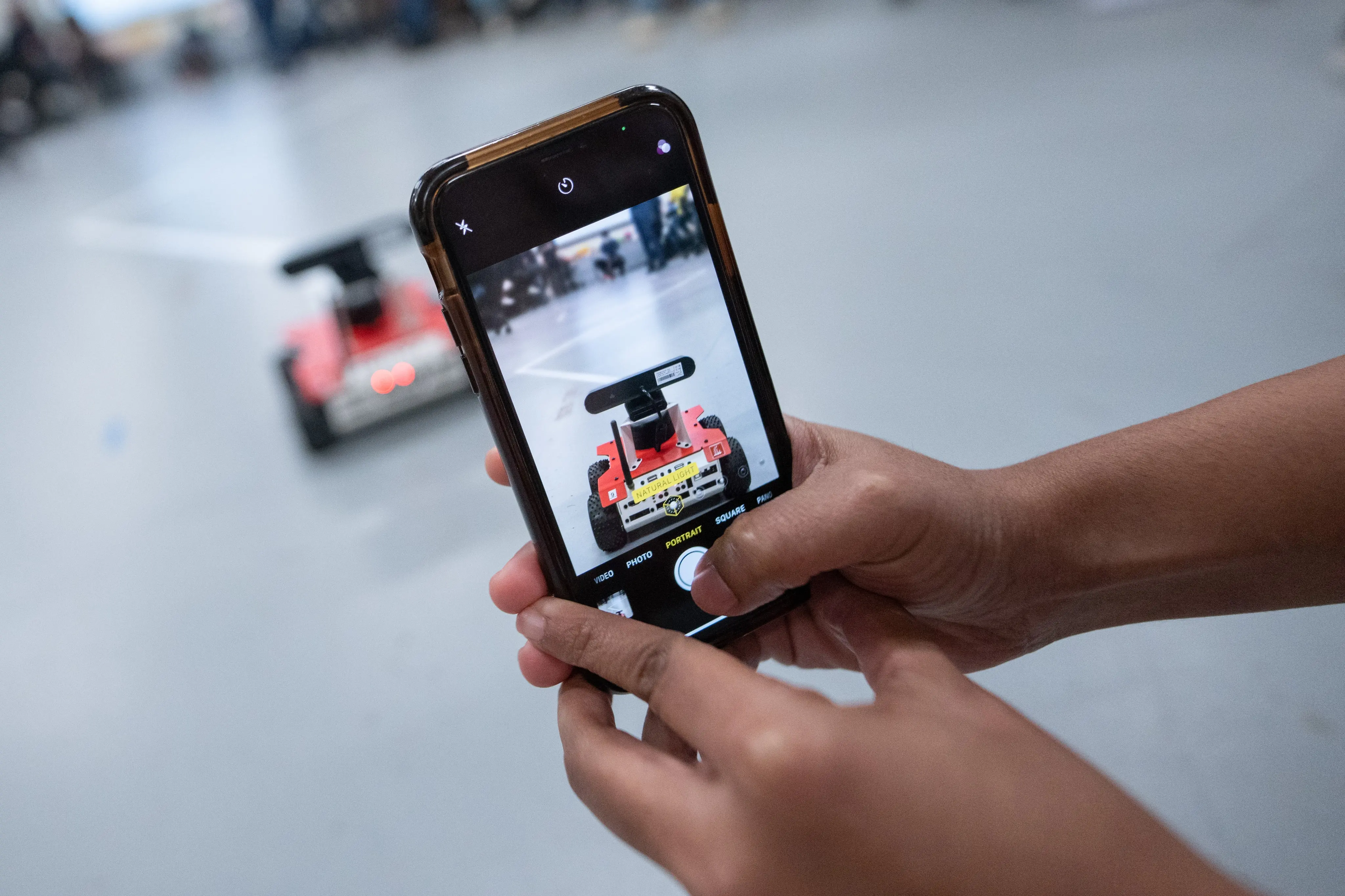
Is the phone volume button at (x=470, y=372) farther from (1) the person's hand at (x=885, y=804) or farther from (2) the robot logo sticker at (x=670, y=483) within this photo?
(1) the person's hand at (x=885, y=804)

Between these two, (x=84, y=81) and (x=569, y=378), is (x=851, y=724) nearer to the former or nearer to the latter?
(x=569, y=378)

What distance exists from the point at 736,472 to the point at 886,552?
17 cm

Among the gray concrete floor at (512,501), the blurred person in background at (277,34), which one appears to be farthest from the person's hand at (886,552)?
the blurred person in background at (277,34)

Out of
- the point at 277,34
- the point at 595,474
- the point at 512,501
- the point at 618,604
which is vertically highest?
the point at 277,34

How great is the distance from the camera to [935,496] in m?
0.58

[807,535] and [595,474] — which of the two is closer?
[807,535]

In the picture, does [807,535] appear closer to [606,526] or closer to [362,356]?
[606,526]

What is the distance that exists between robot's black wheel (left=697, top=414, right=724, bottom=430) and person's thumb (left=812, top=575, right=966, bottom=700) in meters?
0.15

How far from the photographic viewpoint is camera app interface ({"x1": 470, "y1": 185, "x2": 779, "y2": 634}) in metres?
0.66

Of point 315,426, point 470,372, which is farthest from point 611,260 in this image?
point 315,426

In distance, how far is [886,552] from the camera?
578mm

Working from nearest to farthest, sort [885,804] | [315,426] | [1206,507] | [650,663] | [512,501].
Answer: [885,804] → [650,663] → [1206,507] → [512,501] → [315,426]

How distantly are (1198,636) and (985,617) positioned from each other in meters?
0.39

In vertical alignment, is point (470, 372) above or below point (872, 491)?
above
